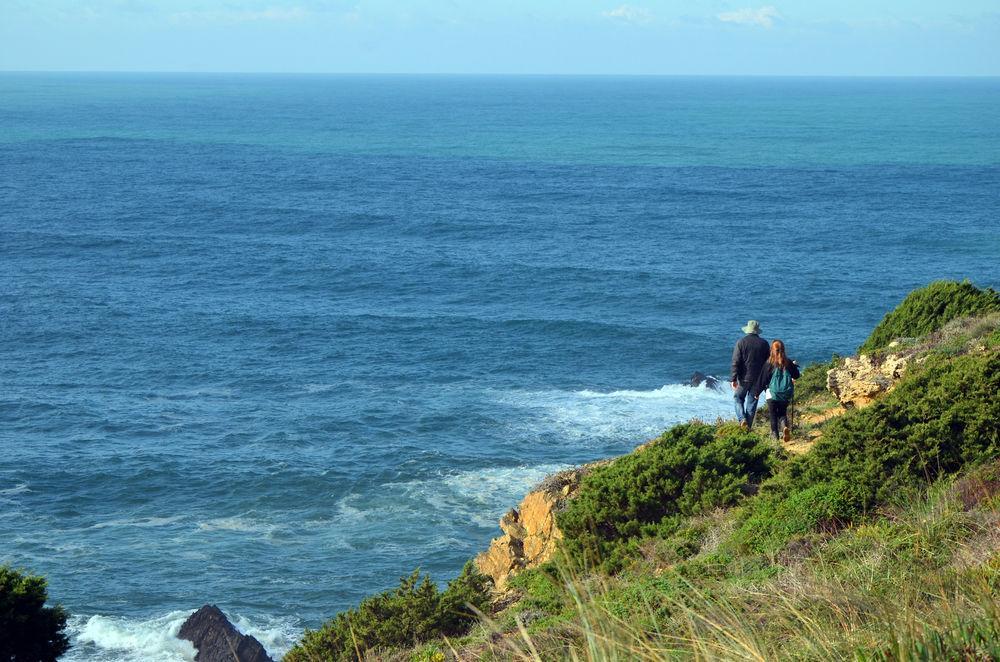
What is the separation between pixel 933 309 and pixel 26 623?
60.9 ft

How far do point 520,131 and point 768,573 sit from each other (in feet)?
499

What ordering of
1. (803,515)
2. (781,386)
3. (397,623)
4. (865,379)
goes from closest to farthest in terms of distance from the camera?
1. (803,515)
2. (397,623)
3. (781,386)
4. (865,379)

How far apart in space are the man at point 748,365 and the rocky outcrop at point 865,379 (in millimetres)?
1441

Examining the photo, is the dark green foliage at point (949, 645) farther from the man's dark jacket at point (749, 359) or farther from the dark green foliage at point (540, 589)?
the man's dark jacket at point (749, 359)

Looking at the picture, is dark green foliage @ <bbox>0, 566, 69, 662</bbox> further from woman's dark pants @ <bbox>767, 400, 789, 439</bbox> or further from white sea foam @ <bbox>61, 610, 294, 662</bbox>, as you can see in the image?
woman's dark pants @ <bbox>767, 400, 789, 439</bbox>

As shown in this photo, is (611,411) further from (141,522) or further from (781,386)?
(781,386)

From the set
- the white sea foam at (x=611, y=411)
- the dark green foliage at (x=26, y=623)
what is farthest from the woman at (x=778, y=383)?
the white sea foam at (x=611, y=411)

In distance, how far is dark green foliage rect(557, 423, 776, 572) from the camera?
37.5 feet

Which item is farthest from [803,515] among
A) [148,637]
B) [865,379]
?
[148,637]

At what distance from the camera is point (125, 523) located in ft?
95.6

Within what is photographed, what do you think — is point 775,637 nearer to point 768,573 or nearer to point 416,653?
point 768,573

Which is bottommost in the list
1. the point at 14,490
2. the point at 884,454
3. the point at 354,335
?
the point at 14,490

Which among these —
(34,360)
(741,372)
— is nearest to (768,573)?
(741,372)

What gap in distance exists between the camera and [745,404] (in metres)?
14.9
